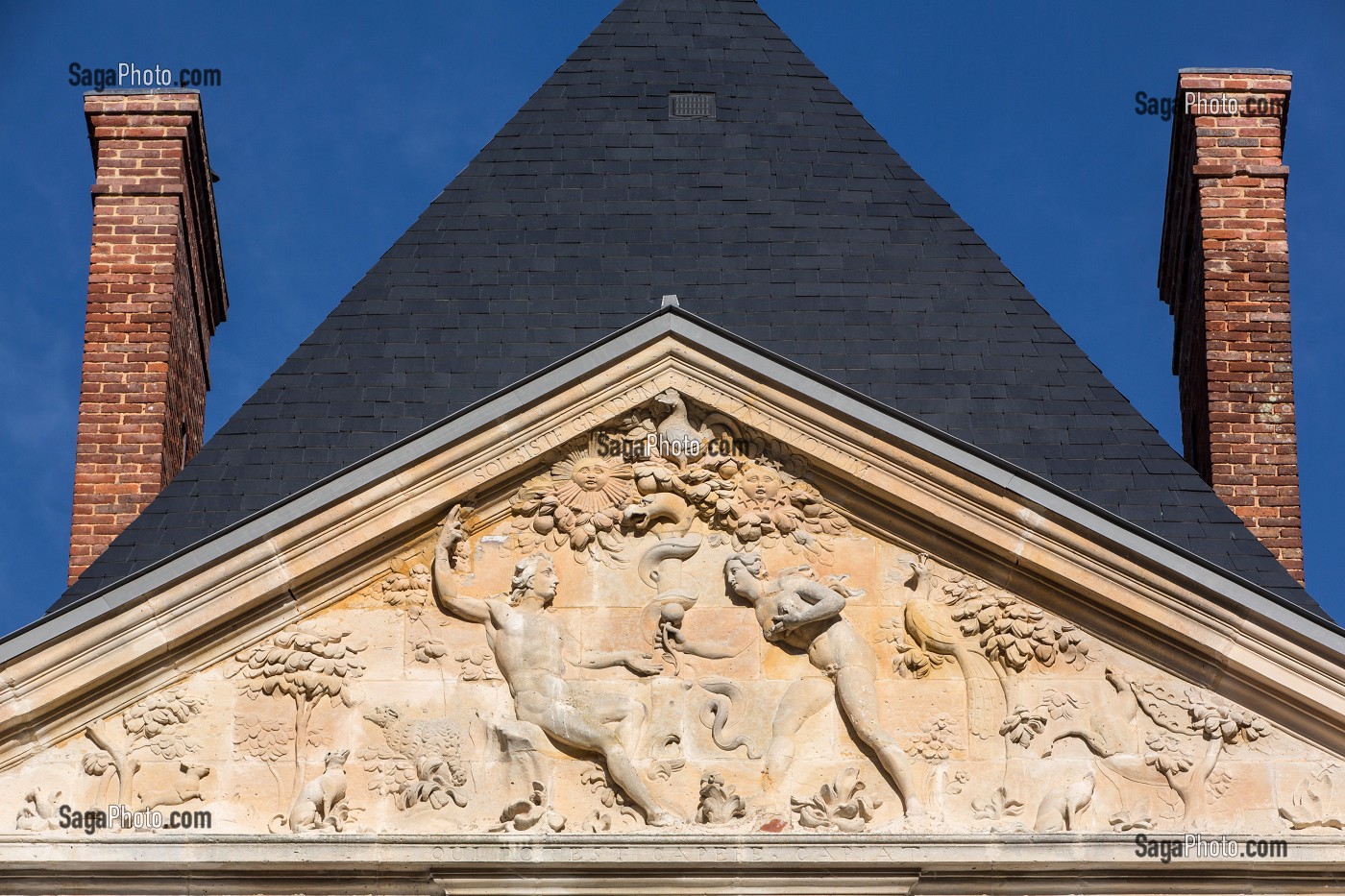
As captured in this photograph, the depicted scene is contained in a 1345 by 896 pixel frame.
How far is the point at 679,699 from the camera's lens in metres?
12.6

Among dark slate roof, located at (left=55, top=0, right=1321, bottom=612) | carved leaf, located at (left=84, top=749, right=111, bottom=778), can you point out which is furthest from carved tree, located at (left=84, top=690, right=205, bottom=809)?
dark slate roof, located at (left=55, top=0, right=1321, bottom=612)

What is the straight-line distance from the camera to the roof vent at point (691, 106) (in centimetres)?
1650

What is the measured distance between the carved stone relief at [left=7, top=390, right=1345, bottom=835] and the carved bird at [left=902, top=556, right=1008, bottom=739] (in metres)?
0.01

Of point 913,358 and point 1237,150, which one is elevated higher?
point 1237,150

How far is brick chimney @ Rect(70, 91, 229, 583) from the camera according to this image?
15.0 metres

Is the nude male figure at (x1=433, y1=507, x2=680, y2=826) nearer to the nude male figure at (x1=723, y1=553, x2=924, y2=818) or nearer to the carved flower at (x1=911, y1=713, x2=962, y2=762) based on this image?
the nude male figure at (x1=723, y1=553, x2=924, y2=818)

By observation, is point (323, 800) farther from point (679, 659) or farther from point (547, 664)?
point (679, 659)

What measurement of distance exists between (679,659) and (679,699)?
0.63 feet

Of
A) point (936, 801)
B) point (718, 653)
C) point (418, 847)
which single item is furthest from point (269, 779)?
point (936, 801)

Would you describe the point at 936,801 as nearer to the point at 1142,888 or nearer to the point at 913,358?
the point at 1142,888

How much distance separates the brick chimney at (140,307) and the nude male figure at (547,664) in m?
2.89

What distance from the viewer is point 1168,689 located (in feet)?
41.1

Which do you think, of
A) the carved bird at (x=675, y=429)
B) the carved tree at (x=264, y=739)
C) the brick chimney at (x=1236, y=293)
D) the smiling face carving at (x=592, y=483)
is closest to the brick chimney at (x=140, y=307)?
the carved tree at (x=264, y=739)

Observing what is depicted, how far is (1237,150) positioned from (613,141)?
3.57m
